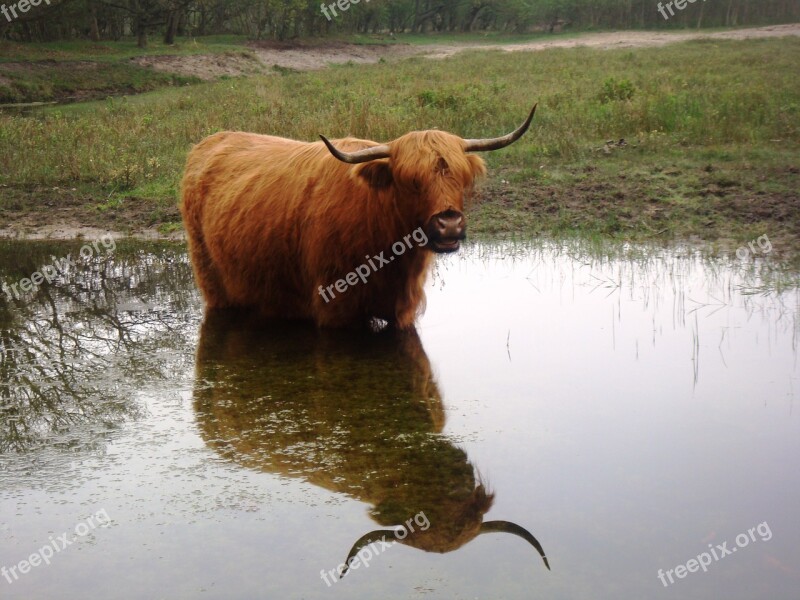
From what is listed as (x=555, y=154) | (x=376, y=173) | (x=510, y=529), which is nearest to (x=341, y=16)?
(x=555, y=154)

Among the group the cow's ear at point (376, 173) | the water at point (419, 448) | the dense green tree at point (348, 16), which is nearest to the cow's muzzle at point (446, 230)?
the cow's ear at point (376, 173)

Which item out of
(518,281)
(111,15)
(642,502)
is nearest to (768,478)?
(642,502)

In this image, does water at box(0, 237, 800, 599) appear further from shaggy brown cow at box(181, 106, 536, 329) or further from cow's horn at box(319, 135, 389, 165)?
cow's horn at box(319, 135, 389, 165)

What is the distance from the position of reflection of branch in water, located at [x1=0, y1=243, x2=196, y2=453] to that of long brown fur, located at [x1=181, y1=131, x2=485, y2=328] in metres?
0.54

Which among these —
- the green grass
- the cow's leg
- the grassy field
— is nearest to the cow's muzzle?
the cow's leg

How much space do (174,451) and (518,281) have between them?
347 centimetres

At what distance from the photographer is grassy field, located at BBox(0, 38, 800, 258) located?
8273 millimetres

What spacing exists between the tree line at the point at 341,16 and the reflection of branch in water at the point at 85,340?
19970 millimetres

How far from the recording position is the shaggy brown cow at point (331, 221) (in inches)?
198

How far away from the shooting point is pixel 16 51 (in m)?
32.7

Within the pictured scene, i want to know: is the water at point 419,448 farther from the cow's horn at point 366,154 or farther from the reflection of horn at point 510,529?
the cow's horn at point 366,154

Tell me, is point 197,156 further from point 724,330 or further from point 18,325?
point 724,330

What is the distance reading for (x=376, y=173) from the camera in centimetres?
519

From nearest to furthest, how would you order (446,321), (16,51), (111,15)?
1. (446,321)
2. (16,51)
3. (111,15)
